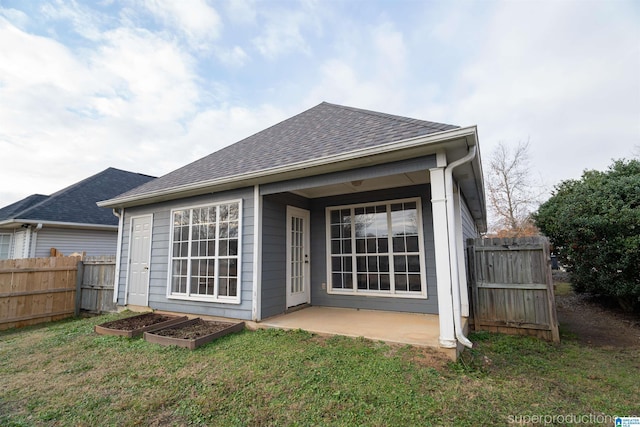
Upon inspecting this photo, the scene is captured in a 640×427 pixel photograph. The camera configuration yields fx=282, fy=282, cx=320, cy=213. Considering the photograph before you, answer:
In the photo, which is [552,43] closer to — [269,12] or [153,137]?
[269,12]

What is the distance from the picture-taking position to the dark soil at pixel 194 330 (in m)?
4.33

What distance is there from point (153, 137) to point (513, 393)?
46.4 feet

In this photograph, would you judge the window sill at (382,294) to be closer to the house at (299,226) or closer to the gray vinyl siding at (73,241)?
the house at (299,226)

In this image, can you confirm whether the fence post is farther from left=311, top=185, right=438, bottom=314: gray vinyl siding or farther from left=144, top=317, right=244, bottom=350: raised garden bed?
left=311, top=185, right=438, bottom=314: gray vinyl siding

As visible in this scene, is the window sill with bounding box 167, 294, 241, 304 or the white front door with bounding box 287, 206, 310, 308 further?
the white front door with bounding box 287, 206, 310, 308

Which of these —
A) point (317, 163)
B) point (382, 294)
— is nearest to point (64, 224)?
point (317, 163)

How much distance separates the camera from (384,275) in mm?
5512

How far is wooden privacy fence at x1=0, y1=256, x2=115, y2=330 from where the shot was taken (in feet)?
19.2

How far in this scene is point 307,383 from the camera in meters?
2.79

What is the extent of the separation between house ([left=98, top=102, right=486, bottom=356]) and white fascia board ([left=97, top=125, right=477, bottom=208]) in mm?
22

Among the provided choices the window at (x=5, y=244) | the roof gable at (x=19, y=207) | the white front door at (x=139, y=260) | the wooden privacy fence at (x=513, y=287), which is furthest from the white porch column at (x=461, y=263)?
the window at (x=5, y=244)

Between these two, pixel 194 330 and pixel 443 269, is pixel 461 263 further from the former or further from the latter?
pixel 194 330

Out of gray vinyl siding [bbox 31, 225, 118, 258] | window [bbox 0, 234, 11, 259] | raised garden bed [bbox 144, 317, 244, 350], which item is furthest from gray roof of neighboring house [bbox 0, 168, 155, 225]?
raised garden bed [bbox 144, 317, 244, 350]

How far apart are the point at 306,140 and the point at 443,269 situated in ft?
11.0
